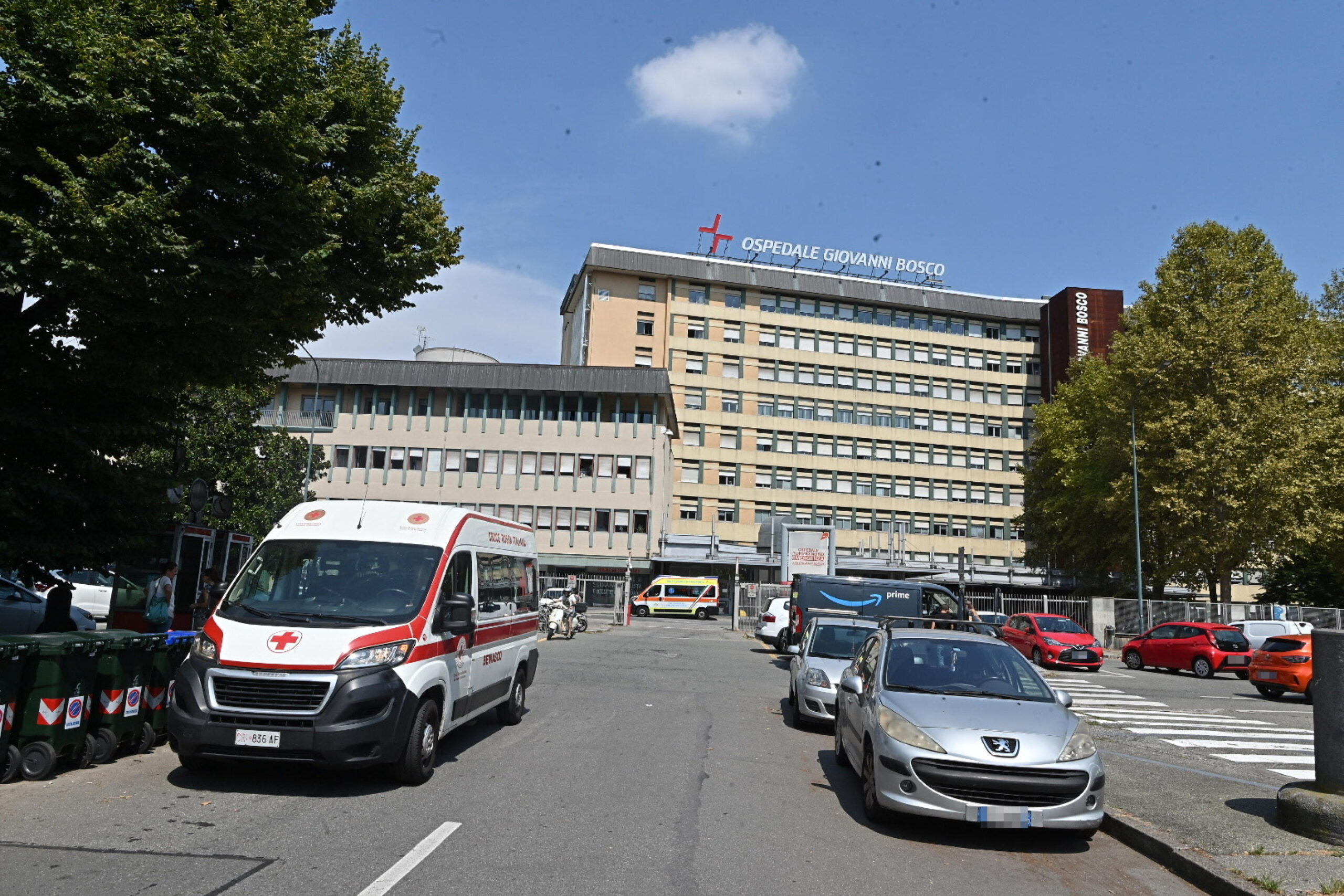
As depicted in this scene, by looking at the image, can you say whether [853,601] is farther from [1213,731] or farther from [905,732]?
[905,732]

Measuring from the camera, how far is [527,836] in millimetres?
6465

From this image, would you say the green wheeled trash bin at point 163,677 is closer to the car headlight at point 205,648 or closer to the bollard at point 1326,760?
the car headlight at point 205,648

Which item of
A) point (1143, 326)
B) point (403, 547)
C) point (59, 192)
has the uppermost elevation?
point (1143, 326)

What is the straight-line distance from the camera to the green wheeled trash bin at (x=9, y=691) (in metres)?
7.35

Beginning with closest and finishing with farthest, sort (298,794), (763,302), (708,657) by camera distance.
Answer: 1. (298,794)
2. (708,657)
3. (763,302)

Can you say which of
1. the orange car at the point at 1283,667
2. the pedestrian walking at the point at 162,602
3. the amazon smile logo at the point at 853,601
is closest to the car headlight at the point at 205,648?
the pedestrian walking at the point at 162,602

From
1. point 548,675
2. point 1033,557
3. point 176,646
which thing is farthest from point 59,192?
point 1033,557

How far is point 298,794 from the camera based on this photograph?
747cm

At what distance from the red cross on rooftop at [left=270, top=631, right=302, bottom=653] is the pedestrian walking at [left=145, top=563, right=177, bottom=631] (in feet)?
22.1

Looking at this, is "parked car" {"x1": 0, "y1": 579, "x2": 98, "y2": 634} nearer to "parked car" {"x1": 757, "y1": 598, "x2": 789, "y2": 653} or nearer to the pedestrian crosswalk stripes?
"parked car" {"x1": 757, "y1": 598, "x2": 789, "y2": 653}

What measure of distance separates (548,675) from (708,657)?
7587 mm

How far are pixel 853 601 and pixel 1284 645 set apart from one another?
29.4 ft

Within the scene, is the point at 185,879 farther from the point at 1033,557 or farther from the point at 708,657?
the point at 1033,557

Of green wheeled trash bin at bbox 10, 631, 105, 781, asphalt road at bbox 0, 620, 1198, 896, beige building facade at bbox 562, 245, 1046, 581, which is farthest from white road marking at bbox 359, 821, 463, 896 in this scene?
beige building facade at bbox 562, 245, 1046, 581
